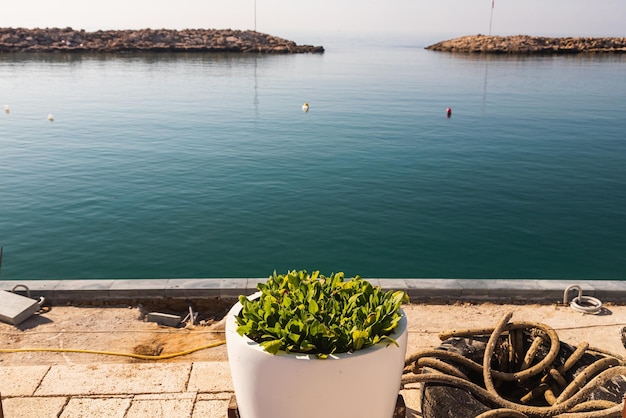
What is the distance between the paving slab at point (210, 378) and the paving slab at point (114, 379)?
7cm

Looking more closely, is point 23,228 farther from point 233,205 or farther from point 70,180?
point 233,205

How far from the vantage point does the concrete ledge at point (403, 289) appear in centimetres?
742

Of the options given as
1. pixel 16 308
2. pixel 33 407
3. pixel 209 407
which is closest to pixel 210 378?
pixel 209 407

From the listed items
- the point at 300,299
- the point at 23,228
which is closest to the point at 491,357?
the point at 300,299

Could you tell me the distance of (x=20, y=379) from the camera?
527cm

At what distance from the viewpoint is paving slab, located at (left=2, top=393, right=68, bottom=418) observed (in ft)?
15.5

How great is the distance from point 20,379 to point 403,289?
14.6 ft

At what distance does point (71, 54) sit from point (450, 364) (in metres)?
87.3

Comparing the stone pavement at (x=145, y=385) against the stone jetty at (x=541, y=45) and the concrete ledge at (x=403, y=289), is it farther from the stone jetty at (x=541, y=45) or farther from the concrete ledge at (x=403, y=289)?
the stone jetty at (x=541, y=45)

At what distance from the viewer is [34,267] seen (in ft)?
38.7

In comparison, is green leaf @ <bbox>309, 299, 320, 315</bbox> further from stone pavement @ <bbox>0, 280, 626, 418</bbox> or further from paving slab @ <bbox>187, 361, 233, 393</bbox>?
paving slab @ <bbox>187, 361, 233, 393</bbox>

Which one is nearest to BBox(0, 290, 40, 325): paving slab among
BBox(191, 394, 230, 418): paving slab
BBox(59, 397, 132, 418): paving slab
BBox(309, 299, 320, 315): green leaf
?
BBox(59, 397, 132, 418): paving slab

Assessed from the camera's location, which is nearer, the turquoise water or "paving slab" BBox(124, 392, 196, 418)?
"paving slab" BBox(124, 392, 196, 418)

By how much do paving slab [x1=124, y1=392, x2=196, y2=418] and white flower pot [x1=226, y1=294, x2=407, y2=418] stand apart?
1457 millimetres
